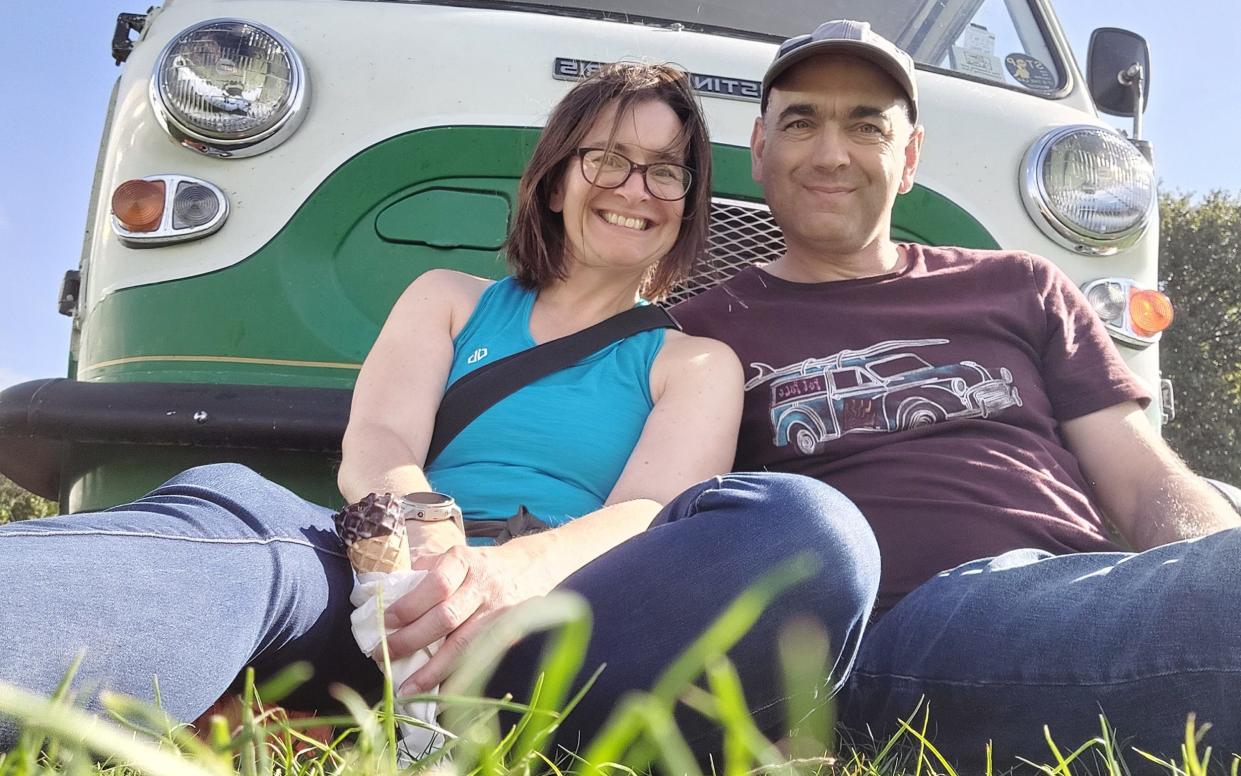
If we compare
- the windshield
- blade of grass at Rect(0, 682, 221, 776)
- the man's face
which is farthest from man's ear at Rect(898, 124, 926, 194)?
blade of grass at Rect(0, 682, 221, 776)

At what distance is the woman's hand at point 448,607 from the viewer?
131cm

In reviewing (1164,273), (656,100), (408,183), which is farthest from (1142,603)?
(1164,273)

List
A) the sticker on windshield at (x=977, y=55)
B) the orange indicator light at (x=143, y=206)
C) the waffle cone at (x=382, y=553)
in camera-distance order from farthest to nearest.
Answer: the sticker on windshield at (x=977, y=55), the orange indicator light at (x=143, y=206), the waffle cone at (x=382, y=553)

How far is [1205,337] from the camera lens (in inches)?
679

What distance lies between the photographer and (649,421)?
187 centimetres

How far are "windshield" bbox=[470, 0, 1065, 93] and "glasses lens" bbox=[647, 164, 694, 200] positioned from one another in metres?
1.18

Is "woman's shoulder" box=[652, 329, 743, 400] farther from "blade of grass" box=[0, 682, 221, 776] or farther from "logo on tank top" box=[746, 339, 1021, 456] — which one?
"blade of grass" box=[0, 682, 221, 776]

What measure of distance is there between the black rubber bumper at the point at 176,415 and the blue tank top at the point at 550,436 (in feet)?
1.56

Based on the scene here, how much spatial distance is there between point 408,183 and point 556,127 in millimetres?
629

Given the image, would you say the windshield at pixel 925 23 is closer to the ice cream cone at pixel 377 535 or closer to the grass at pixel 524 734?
the ice cream cone at pixel 377 535

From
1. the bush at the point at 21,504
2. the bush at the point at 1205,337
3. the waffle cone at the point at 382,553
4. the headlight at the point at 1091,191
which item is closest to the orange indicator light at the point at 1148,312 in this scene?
the headlight at the point at 1091,191

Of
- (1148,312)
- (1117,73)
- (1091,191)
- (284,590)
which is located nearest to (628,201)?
(284,590)

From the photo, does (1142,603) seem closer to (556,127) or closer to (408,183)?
(556,127)

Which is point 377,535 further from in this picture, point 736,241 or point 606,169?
point 736,241
